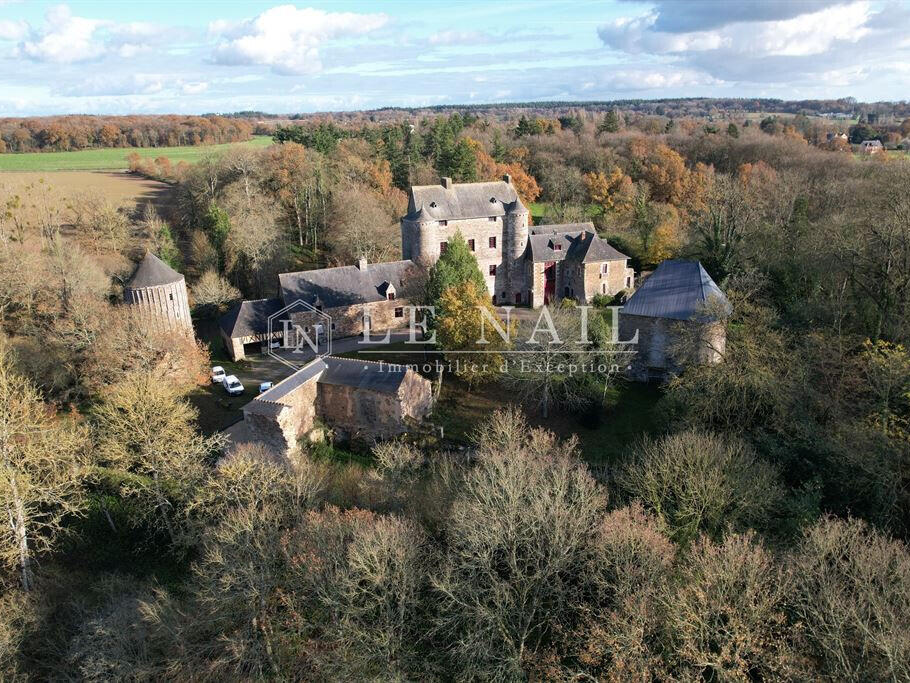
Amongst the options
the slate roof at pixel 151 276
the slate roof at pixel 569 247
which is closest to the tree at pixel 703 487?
the slate roof at pixel 569 247

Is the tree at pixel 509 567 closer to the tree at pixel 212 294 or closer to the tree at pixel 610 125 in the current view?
the tree at pixel 212 294

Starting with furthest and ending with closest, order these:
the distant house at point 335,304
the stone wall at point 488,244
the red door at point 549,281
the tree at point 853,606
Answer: the red door at point 549,281
the stone wall at point 488,244
the distant house at point 335,304
the tree at point 853,606

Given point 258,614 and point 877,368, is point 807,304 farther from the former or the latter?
point 258,614

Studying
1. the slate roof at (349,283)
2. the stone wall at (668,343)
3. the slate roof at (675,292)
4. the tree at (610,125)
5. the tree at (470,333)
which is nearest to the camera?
the stone wall at (668,343)

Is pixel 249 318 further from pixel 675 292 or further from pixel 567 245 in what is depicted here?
pixel 675 292

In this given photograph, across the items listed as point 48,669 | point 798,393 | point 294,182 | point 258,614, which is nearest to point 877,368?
point 798,393
